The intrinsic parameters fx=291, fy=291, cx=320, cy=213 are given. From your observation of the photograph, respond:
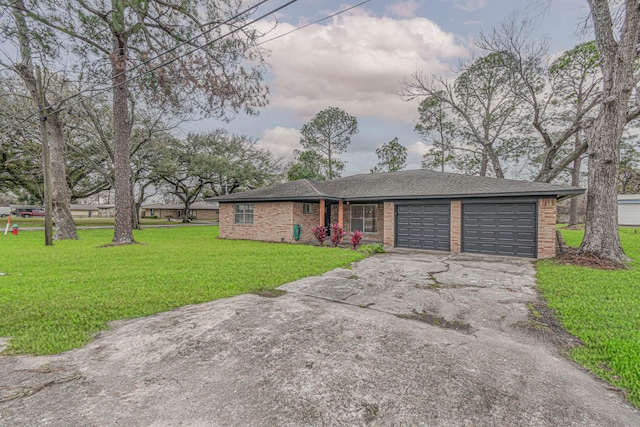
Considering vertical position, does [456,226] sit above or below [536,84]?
below

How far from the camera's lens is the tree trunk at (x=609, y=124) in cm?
818

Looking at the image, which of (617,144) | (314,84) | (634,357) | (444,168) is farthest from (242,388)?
(444,168)

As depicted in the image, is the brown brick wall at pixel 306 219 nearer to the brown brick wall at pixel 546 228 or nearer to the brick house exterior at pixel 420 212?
the brick house exterior at pixel 420 212

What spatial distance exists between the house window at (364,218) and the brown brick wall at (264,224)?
3.39 metres

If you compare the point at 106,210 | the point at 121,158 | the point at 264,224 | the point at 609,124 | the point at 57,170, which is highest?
the point at 609,124

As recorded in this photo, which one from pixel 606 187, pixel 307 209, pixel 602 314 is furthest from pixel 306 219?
pixel 602 314

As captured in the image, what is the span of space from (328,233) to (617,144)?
36.8 ft

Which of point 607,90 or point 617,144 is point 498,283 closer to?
point 617,144

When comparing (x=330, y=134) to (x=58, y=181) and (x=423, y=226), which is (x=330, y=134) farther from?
(x=58, y=181)

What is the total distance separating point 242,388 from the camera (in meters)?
2.34

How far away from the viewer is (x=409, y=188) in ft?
41.1

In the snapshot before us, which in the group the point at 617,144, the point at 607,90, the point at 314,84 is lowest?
the point at 617,144

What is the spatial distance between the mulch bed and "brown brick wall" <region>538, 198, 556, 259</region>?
1.11 feet

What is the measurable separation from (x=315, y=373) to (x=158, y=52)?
1304 cm
